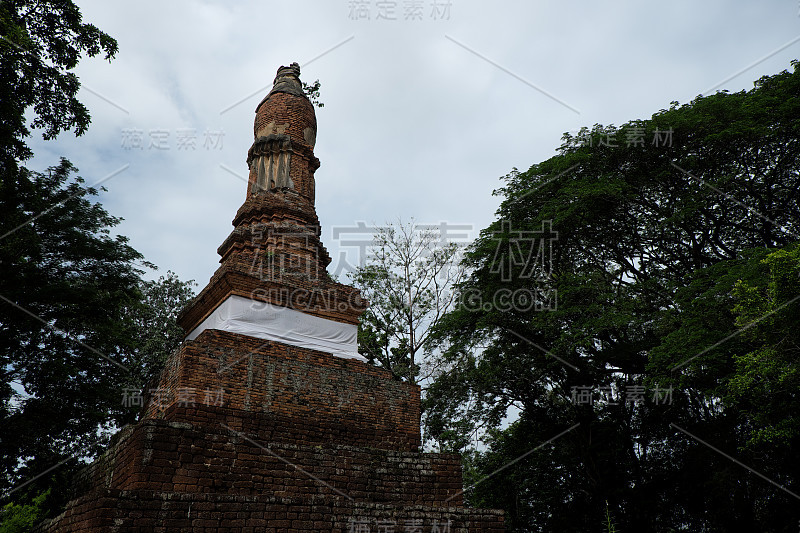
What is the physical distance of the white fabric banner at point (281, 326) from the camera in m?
8.04

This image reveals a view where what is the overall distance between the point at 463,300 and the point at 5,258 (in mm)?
11144

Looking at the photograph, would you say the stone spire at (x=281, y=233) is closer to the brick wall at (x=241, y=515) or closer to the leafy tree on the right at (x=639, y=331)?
the brick wall at (x=241, y=515)

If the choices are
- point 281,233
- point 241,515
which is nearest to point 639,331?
point 281,233

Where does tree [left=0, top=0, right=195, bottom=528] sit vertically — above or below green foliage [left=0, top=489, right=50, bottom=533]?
above

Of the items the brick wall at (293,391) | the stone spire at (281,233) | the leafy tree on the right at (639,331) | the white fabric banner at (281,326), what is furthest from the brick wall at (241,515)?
the leafy tree on the right at (639,331)

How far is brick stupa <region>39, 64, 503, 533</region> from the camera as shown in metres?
5.45

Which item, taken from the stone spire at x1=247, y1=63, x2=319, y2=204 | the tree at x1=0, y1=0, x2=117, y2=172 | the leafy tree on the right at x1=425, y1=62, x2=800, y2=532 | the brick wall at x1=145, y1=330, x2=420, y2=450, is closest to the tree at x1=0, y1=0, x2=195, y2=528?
the tree at x1=0, y1=0, x2=117, y2=172

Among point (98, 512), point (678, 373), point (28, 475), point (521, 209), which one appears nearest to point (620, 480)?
point (678, 373)

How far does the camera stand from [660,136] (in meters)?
12.2

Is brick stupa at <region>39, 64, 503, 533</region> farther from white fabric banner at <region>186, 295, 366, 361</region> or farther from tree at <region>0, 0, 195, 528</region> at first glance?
tree at <region>0, 0, 195, 528</region>

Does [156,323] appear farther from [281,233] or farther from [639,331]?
[639,331]

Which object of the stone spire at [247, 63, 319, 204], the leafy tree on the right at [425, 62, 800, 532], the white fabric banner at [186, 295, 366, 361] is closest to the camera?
the white fabric banner at [186, 295, 366, 361]

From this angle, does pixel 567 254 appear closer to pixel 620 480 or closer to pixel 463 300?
pixel 463 300

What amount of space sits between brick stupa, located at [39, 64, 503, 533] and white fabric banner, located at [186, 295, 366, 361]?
22mm
